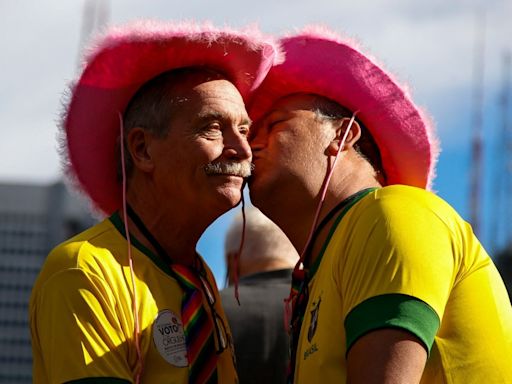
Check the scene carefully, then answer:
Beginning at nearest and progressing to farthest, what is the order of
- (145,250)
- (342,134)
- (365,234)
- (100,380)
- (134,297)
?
(365,234)
(100,380)
(134,297)
(145,250)
(342,134)

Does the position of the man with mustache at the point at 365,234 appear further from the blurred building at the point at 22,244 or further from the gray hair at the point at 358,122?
the blurred building at the point at 22,244

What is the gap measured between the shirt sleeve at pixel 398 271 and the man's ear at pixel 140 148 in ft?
3.23

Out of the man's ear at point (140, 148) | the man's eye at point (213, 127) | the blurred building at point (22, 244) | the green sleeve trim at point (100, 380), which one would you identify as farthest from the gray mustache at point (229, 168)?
the blurred building at point (22, 244)

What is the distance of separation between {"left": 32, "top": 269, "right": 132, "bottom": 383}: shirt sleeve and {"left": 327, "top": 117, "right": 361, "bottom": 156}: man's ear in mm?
1000

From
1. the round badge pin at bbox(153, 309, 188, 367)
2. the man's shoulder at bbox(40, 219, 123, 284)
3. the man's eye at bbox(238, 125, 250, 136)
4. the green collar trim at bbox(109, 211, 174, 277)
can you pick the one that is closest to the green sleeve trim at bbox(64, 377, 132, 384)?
the round badge pin at bbox(153, 309, 188, 367)

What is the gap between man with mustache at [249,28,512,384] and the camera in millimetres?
3586

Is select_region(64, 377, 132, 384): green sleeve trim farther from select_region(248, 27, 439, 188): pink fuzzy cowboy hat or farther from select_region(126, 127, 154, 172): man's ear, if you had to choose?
select_region(248, 27, 439, 188): pink fuzzy cowboy hat

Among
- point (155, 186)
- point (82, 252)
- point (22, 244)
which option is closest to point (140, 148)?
point (155, 186)

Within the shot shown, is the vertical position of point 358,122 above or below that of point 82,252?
above

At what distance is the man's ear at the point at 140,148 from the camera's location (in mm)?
4496

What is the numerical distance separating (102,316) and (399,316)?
98 centimetres

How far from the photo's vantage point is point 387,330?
140 inches

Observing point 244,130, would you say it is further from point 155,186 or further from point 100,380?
point 100,380

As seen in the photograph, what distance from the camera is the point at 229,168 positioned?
173 inches
